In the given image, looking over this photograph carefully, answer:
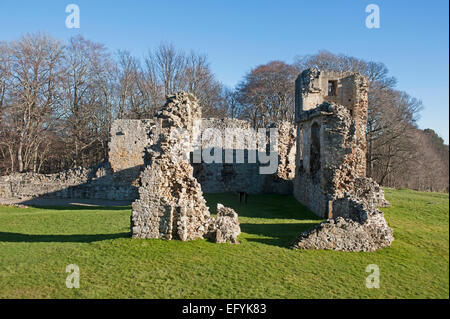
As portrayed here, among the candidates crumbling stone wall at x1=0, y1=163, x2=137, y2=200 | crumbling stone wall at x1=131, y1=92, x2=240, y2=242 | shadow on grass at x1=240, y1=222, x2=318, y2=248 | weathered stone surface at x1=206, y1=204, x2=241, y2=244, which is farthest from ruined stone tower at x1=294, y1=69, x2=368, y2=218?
crumbling stone wall at x1=0, y1=163, x2=137, y2=200

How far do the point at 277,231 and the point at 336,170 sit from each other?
409cm

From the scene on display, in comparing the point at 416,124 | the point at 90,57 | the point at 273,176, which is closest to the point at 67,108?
the point at 90,57

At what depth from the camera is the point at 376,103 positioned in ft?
96.4

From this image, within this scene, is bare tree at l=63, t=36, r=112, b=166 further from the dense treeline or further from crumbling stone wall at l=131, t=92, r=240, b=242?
crumbling stone wall at l=131, t=92, r=240, b=242

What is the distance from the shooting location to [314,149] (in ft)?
53.6

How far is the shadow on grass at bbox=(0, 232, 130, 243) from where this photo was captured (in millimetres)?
8967

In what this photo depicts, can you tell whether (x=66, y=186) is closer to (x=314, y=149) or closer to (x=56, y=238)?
(x=56, y=238)

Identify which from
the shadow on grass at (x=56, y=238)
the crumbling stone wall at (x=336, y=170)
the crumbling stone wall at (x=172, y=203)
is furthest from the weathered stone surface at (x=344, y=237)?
the shadow on grass at (x=56, y=238)

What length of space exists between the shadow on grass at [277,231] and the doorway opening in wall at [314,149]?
15.3 ft

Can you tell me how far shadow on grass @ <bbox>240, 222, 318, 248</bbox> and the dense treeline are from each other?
19.1 meters

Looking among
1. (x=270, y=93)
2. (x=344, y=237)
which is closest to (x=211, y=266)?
(x=344, y=237)

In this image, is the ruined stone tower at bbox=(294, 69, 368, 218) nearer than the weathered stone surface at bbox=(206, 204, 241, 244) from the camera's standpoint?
No

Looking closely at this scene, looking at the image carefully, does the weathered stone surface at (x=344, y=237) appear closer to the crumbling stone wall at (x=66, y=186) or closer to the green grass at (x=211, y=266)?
the green grass at (x=211, y=266)

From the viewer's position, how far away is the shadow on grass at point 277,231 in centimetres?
918
